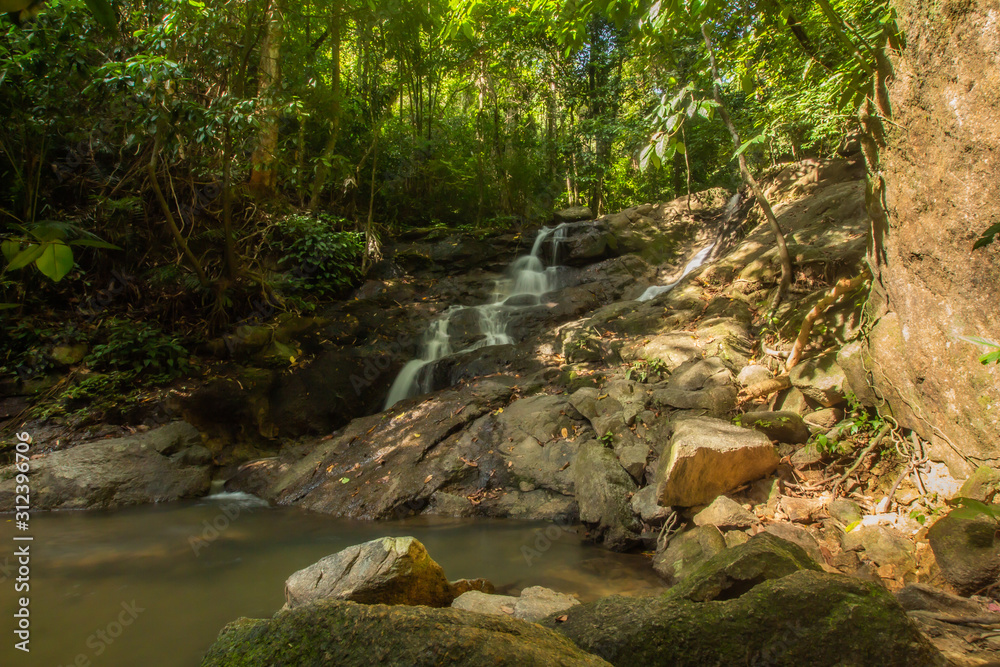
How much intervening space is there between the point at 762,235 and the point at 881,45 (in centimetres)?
509

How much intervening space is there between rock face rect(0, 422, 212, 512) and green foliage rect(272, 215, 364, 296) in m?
3.90

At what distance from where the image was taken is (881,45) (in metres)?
3.73

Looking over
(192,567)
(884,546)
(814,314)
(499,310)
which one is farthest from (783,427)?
(499,310)

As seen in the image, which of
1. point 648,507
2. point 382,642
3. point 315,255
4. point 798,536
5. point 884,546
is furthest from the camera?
point 315,255

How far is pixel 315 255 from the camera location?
10.1 metres

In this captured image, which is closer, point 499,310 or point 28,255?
point 28,255

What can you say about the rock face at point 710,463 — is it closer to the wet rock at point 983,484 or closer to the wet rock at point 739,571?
the wet rock at point 983,484

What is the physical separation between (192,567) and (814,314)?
6.42 meters

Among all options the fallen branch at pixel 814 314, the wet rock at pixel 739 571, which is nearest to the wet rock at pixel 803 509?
the wet rock at pixel 739 571

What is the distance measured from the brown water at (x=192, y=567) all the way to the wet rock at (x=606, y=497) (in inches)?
7.1

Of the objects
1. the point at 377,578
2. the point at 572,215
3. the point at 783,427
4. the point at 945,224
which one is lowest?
the point at 377,578

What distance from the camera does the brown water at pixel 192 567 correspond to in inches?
125

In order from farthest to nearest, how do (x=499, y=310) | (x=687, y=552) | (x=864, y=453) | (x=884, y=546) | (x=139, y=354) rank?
(x=499, y=310) < (x=139, y=354) < (x=864, y=453) < (x=687, y=552) < (x=884, y=546)

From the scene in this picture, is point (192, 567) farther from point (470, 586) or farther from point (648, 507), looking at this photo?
point (648, 507)
